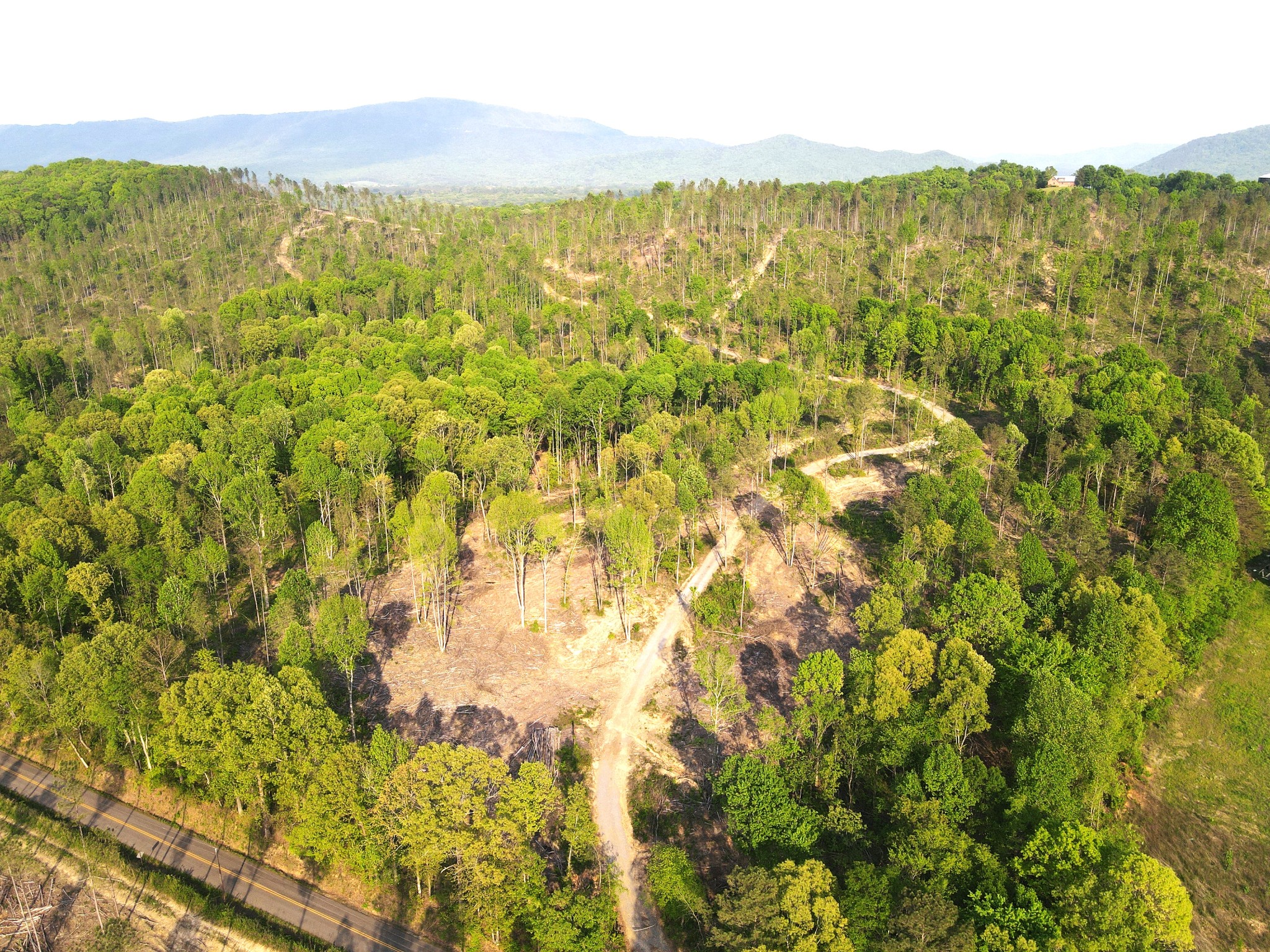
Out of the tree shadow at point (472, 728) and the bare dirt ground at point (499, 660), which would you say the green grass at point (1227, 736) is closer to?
the bare dirt ground at point (499, 660)

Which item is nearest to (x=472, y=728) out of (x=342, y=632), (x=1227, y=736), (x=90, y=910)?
(x=342, y=632)

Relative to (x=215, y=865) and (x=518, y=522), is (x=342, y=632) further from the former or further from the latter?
(x=518, y=522)

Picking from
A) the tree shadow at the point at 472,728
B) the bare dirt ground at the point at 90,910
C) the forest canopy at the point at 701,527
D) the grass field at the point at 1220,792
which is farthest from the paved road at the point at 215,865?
the grass field at the point at 1220,792

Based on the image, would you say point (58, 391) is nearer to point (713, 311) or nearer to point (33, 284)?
point (33, 284)

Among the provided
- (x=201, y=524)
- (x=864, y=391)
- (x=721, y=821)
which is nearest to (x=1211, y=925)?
(x=721, y=821)

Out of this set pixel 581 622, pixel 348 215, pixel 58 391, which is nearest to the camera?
pixel 581 622

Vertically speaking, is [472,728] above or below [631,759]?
above
